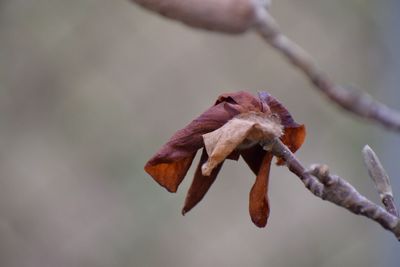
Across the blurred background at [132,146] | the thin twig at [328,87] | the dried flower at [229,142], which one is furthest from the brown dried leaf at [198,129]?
the blurred background at [132,146]

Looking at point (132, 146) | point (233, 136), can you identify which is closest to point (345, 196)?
point (233, 136)

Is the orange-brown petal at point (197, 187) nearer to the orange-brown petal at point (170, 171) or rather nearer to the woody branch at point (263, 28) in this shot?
the orange-brown petal at point (170, 171)

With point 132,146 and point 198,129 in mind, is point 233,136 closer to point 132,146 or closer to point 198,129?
point 198,129

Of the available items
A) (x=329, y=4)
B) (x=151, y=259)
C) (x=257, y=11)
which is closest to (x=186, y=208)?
(x=257, y=11)

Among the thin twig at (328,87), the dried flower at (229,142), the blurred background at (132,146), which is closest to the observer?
the thin twig at (328,87)

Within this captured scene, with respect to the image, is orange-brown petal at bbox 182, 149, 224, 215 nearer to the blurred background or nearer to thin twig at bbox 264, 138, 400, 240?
thin twig at bbox 264, 138, 400, 240

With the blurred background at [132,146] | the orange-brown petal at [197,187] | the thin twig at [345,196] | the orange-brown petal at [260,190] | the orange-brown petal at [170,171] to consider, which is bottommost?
the thin twig at [345,196]
